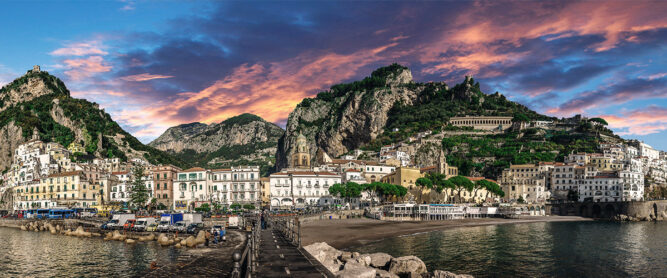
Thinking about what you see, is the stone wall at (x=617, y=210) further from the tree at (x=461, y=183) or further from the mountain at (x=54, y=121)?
the mountain at (x=54, y=121)

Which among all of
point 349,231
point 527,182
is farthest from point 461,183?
point 349,231

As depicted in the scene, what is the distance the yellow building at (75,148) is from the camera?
13862 cm

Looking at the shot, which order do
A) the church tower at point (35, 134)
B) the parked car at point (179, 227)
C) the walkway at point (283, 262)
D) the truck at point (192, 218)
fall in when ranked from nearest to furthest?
the walkway at point (283, 262)
the parked car at point (179, 227)
the truck at point (192, 218)
the church tower at point (35, 134)

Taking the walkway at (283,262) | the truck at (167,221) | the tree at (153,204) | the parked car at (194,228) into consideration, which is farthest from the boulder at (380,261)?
the tree at (153,204)

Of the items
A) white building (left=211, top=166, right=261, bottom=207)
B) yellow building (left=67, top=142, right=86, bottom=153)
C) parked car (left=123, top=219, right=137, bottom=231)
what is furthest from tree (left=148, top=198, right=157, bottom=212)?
yellow building (left=67, top=142, right=86, bottom=153)

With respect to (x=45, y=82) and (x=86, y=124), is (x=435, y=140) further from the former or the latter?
(x=45, y=82)

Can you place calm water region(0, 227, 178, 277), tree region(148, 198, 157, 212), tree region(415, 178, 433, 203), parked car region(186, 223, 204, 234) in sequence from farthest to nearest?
tree region(415, 178, 433, 203)
tree region(148, 198, 157, 212)
parked car region(186, 223, 204, 234)
calm water region(0, 227, 178, 277)

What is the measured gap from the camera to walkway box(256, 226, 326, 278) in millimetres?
24062

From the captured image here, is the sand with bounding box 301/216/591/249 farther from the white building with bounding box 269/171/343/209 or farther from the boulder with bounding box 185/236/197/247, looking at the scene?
the white building with bounding box 269/171/343/209

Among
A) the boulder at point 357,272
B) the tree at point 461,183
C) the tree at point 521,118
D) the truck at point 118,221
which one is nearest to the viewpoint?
the boulder at point 357,272

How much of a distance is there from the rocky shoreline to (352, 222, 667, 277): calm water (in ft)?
21.4

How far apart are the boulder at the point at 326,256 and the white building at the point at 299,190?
214 feet

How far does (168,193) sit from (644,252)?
88599mm

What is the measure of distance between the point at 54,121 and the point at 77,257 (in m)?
126
